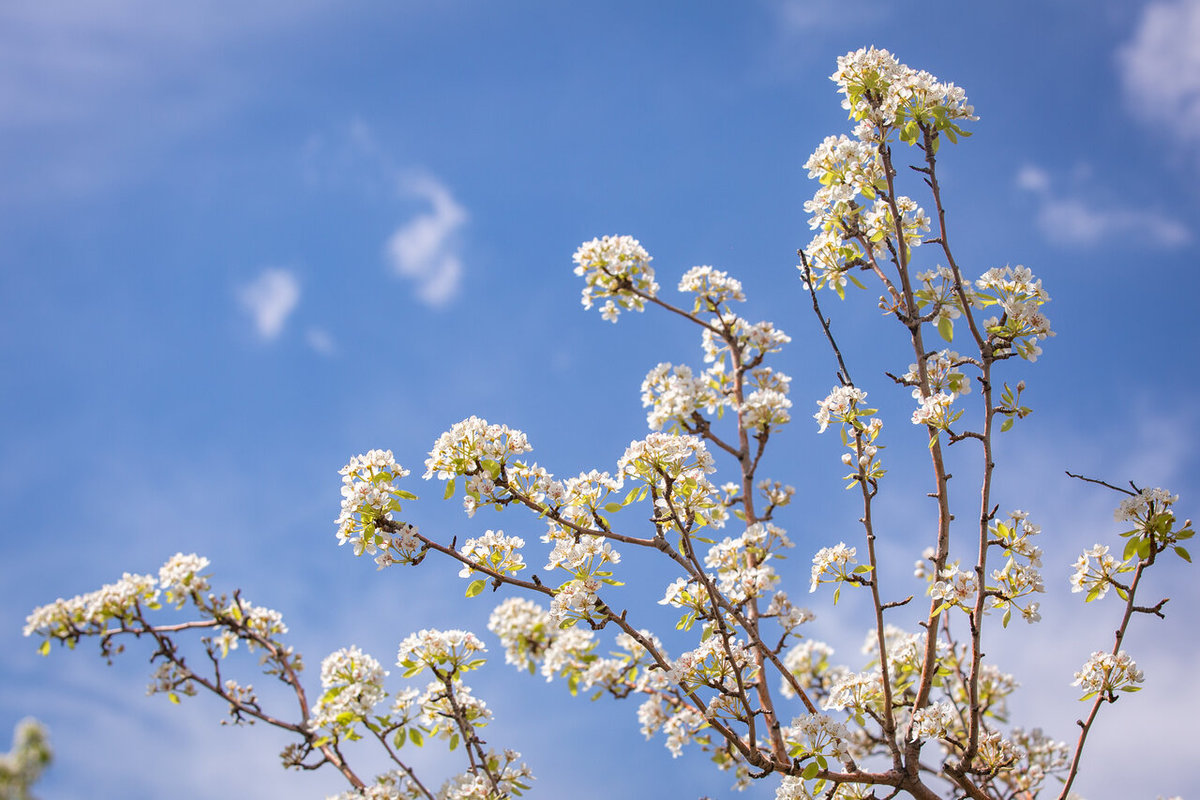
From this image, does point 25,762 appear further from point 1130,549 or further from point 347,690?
point 1130,549

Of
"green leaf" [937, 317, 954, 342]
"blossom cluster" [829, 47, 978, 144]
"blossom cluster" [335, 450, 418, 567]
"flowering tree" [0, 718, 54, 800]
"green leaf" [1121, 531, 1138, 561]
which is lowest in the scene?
"flowering tree" [0, 718, 54, 800]

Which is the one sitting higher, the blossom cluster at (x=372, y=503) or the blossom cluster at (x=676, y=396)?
the blossom cluster at (x=676, y=396)

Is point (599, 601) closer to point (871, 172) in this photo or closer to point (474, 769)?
point (474, 769)

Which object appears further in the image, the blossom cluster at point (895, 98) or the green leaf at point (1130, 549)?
the blossom cluster at point (895, 98)

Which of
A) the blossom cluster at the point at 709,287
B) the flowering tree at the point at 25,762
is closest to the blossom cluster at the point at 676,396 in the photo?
the blossom cluster at the point at 709,287

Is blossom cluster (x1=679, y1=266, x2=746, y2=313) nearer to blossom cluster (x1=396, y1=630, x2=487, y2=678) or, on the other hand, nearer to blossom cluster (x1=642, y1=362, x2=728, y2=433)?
blossom cluster (x1=642, y1=362, x2=728, y2=433)

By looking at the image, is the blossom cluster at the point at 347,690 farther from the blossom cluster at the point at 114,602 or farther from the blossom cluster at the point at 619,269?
the blossom cluster at the point at 619,269

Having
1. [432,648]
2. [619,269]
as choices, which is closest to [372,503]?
[432,648]

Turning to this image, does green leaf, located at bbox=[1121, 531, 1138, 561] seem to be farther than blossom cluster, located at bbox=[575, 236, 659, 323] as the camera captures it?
No

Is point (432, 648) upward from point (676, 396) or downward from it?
downward

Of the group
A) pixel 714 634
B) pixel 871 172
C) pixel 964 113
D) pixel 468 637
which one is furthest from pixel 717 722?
pixel 964 113

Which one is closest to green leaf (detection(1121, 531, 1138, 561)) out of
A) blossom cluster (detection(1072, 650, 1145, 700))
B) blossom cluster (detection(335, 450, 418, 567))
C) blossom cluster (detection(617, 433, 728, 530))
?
blossom cluster (detection(1072, 650, 1145, 700))

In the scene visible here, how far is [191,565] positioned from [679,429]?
3.66m

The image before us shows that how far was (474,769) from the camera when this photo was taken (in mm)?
4902
